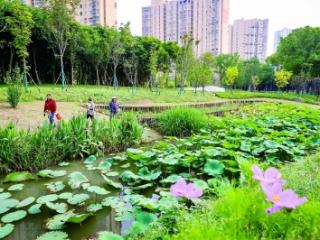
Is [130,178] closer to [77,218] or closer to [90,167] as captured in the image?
[77,218]

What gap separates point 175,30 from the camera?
48156 millimetres

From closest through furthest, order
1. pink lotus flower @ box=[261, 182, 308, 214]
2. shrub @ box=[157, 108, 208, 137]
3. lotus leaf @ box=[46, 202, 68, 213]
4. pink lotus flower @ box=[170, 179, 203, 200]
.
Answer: pink lotus flower @ box=[261, 182, 308, 214]
pink lotus flower @ box=[170, 179, 203, 200]
lotus leaf @ box=[46, 202, 68, 213]
shrub @ box=[157, 108, 208, 137]

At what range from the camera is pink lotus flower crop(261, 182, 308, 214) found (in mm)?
1146

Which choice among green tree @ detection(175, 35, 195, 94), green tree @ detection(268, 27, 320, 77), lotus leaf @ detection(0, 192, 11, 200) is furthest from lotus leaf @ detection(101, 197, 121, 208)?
green tree @ detection(268, 27, 320, 77)

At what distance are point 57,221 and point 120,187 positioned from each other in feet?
4.24

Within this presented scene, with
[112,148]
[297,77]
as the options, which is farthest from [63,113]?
[297,77]

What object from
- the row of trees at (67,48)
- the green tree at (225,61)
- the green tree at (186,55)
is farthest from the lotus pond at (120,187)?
the green tree at (225,61)

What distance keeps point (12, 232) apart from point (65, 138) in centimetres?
329

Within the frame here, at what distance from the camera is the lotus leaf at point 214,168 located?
4.49 metres

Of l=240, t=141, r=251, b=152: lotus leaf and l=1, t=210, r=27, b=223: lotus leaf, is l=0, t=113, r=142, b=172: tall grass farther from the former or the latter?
l=240, t=141, r=251, b=152: lotus leaf

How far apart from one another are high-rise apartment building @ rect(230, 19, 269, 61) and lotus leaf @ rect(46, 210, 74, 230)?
6915 cm

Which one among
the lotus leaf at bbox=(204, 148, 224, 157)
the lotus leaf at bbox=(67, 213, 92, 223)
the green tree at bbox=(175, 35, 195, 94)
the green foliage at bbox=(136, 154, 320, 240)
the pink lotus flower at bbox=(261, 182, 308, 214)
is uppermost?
the green tree at bbox=(175, 35, 195, 94)

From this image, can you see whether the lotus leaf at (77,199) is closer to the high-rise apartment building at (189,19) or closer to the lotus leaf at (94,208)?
the lotus leaf at (94,208)

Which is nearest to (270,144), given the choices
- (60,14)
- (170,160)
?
(170,160)
